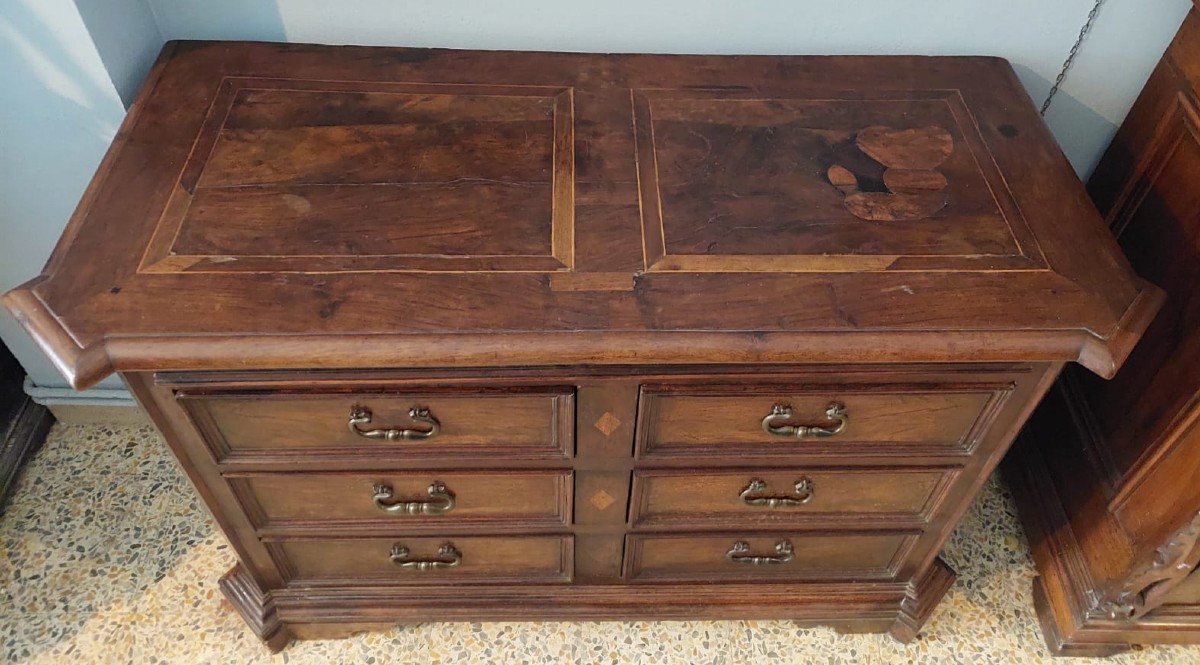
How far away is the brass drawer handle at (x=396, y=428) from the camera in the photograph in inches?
42.5

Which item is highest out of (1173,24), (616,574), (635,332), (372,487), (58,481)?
(1173,24)

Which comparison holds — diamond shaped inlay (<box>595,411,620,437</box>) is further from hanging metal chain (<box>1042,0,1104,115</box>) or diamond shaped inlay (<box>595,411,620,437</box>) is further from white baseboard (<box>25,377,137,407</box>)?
white baseboard (<box>25,377,137,407</box>)

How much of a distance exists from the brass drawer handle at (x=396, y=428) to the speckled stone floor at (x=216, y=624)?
60 centimetres

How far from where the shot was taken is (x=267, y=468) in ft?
3.82

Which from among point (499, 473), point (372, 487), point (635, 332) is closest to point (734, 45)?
point (635, 332)

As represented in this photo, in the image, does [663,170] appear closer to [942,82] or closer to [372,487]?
[942,82]

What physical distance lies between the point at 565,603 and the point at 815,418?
0.61m

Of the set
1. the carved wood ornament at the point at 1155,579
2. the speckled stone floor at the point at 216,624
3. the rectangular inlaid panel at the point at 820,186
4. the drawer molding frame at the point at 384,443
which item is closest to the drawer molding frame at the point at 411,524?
the drawer molding frame at the point at 384,443

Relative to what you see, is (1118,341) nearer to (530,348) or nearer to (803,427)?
(803,427)

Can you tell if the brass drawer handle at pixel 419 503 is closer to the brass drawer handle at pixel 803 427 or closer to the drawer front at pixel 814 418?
the drawer front at pixel 814 418

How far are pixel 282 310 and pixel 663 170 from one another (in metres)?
0.53

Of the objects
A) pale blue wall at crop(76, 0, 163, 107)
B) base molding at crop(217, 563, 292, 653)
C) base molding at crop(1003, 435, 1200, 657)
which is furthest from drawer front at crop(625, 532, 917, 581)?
pale blue wall at crop(76, 0, 163, 107)

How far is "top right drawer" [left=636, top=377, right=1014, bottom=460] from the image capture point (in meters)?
1.08

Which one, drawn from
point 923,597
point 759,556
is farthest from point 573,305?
point 923,597
